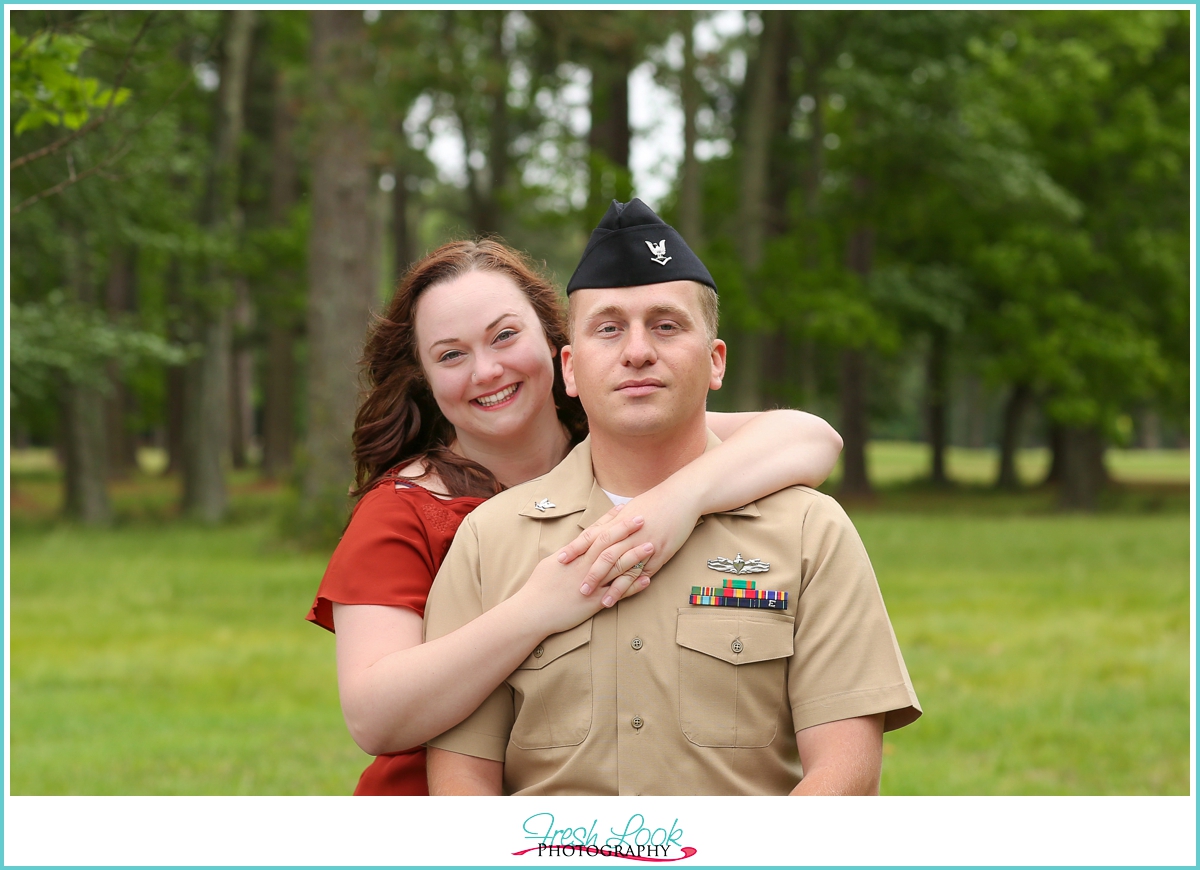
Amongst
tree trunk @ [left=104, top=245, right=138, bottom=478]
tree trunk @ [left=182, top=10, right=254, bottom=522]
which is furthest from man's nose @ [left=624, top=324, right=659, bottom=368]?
tree trunk @ [left=104, top=245, right=138, bottom=478]

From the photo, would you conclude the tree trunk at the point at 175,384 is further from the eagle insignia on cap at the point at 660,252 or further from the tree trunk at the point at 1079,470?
the eagle insignia on cap at the point at 660,252

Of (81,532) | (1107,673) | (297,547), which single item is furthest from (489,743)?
(81,532)

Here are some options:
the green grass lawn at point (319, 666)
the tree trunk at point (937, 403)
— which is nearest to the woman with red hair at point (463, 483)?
the green grass lawn at point (319, 666)

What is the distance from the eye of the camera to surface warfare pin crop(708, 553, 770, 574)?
2.74 m

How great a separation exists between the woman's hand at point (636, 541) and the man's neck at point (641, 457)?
0.16m

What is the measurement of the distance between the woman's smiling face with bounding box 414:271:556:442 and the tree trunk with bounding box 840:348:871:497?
23.8m

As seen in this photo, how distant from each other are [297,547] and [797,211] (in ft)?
46.6

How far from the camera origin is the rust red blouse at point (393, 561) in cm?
286

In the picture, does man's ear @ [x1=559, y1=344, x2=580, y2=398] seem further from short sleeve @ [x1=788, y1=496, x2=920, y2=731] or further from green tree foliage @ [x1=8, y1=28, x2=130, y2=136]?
green tree foliage @ [x1=8, y1=28, x2=130, y2=136]

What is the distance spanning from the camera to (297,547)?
1625 centimetres

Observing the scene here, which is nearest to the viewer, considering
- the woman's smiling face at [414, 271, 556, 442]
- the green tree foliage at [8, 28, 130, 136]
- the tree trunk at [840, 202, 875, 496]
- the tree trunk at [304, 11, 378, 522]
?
the woman's smiling face at [414, 271, 556, 442]

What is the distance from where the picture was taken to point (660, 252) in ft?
8.87

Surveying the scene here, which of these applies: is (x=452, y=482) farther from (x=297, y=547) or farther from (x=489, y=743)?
(x=297, y=547)

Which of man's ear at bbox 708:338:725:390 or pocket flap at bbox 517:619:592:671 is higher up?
A: man's ear at bbox 708:338:725:390
